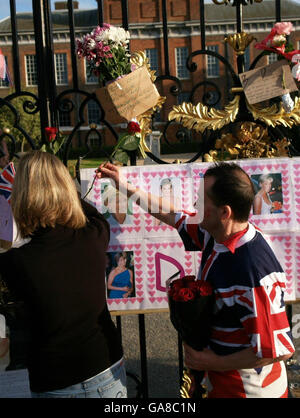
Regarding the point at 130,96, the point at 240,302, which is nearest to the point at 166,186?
the point at 130,96

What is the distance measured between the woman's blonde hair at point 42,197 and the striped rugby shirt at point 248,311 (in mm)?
678

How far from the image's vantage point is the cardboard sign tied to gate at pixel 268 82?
2840 mm

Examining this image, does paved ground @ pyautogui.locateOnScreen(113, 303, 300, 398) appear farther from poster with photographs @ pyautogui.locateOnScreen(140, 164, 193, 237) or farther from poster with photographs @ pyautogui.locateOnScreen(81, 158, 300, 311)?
poster with photographs @ pyautogui.locateOnScreen(140, 164, 193, 237)

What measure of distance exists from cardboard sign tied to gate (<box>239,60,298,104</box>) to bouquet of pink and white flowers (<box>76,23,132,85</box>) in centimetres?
75

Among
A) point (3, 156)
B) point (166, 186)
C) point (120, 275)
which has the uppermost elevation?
point (3, 156)

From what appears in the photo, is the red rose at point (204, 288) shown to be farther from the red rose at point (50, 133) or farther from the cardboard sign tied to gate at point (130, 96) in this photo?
the red rose at point (50, 133)

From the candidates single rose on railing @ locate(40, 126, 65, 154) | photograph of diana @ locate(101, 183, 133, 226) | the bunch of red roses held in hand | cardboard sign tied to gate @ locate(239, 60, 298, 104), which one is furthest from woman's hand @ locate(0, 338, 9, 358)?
cardboard sign tied to gate @ locate(239, 60, 298, 104)

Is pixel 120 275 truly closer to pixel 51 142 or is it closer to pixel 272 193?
pixel 51 142

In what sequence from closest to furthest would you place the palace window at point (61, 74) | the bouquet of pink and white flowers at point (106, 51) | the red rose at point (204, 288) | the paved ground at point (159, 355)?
the red rose at point (204, 288) < the bouquet of pink and white flowers at point (106, 51) < the paved ground at point (159, 355) < the palace window at point (61, 74)

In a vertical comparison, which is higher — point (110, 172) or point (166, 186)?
point (110, 172)

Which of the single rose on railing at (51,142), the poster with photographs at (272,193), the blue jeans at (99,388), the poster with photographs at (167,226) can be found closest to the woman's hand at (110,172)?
the poster with photographs at (167,226)

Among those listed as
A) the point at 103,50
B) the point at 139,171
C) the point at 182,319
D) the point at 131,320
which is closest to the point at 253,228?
the point at 182,319

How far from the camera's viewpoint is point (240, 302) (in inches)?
76.7

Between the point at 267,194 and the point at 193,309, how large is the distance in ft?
3.81
